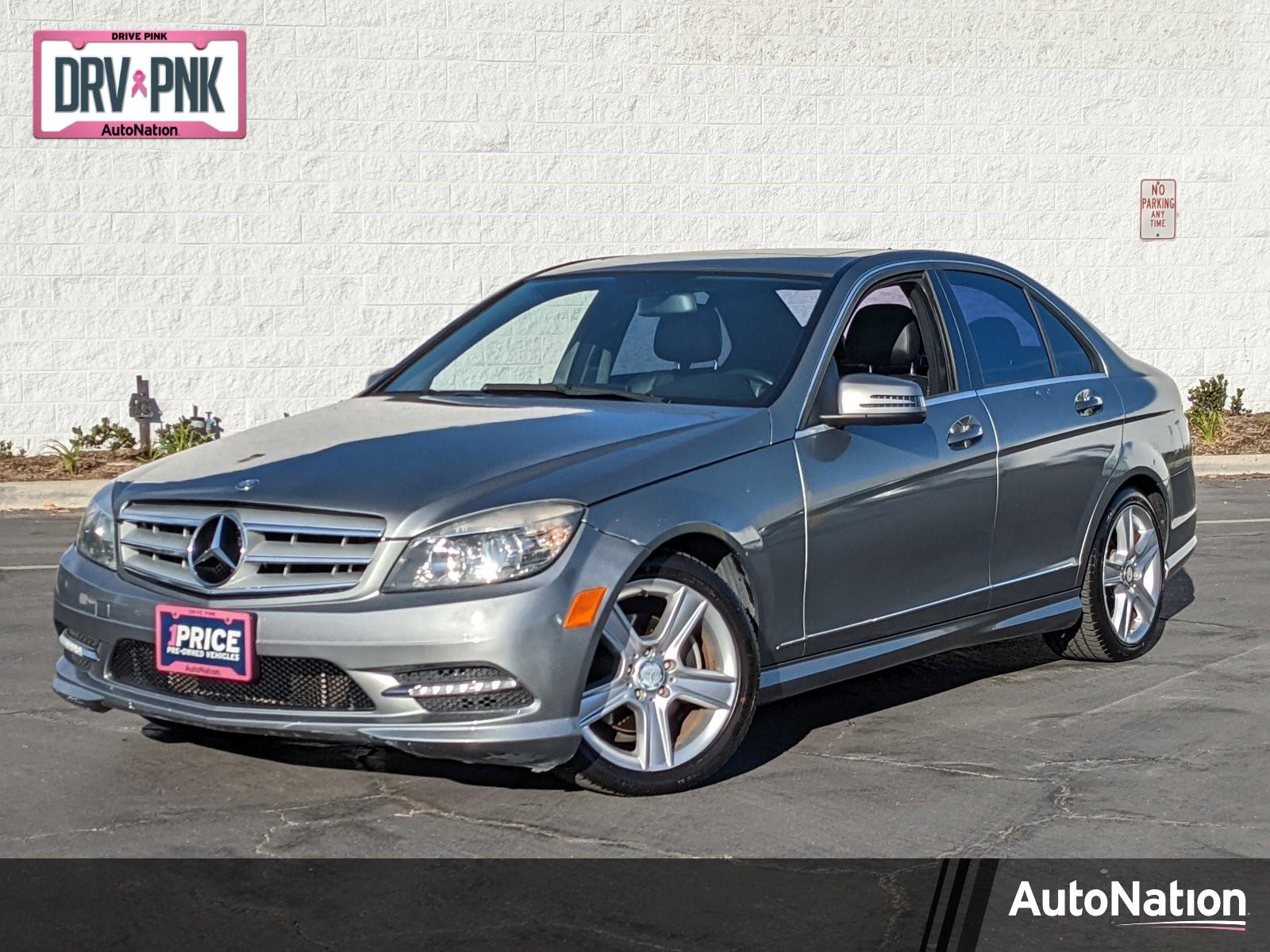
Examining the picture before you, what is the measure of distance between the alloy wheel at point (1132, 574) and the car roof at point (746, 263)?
1.57m

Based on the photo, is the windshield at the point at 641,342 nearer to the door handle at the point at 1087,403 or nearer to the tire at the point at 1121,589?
the door handle at the point at 1087,403

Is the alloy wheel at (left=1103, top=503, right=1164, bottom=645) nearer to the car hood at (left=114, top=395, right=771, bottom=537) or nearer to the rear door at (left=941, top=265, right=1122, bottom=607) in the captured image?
the rear door at (left=941, top=265, right=1122, bottom=607)

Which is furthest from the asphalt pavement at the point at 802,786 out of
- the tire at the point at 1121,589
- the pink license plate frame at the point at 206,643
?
the pink license plate frame at the point at 206,643

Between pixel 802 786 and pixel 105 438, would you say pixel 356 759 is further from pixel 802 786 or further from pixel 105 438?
pixel 105 438

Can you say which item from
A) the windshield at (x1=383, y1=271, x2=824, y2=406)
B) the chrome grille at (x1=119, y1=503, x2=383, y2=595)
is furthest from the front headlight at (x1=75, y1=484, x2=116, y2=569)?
the windshield at (x1=383, y1=271, x2=824, y2=406)

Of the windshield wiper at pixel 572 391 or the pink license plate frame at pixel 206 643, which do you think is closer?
the pink license plate frame at pixel 206 643

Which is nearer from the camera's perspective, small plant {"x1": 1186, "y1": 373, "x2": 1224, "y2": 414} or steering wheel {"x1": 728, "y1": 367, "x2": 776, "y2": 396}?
steering wheel {"x1": 728, "y1": 367, "x2": 776, "y2": 396}

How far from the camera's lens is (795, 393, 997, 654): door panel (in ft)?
19.3

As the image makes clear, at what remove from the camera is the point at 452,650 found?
491cm

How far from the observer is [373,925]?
4.29m

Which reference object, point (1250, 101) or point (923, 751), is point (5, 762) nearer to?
point (923, 751)

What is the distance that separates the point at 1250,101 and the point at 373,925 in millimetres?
15485

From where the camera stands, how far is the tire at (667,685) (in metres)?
5.23

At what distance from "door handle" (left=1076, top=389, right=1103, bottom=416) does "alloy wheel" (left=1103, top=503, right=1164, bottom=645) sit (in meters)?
0.45
